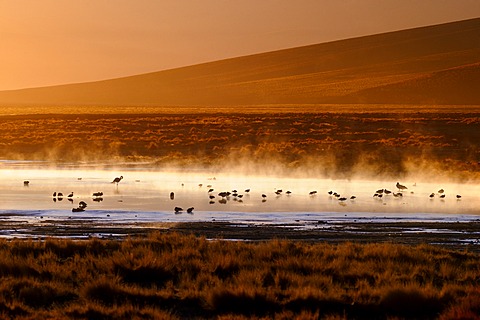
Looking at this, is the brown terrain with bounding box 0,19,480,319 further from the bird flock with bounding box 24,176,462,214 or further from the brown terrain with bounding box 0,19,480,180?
the bird flock with bounding box 24,176,462,214

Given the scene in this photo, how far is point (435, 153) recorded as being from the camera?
53844 mm

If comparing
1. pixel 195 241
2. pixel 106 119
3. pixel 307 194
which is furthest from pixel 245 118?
pixel 195 241

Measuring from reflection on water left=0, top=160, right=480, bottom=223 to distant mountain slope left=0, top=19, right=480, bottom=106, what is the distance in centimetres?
8766

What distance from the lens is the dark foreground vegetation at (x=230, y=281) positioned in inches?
543

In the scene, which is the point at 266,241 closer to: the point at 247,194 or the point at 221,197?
the point at 221,197

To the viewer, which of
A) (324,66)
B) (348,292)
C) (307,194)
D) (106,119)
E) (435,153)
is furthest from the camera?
(324,66)

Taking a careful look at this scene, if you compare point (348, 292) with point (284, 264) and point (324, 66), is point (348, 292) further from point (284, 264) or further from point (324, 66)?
point (324, 66)

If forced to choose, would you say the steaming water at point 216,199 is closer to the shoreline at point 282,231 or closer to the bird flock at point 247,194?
the bird flock at point 247,194

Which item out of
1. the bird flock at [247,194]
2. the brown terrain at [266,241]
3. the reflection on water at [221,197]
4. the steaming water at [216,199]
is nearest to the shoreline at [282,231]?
the brown terrain at [266,241]

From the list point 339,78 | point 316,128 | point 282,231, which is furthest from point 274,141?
point 339,78

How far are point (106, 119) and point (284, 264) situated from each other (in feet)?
235

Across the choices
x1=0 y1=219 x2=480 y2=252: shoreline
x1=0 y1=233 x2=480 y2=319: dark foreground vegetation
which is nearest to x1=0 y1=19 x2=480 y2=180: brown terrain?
x1=0 y1=219 x2=480 y2=252: shoreline

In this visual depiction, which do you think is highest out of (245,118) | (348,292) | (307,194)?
(245,118)

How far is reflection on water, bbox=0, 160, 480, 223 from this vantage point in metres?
28.9
